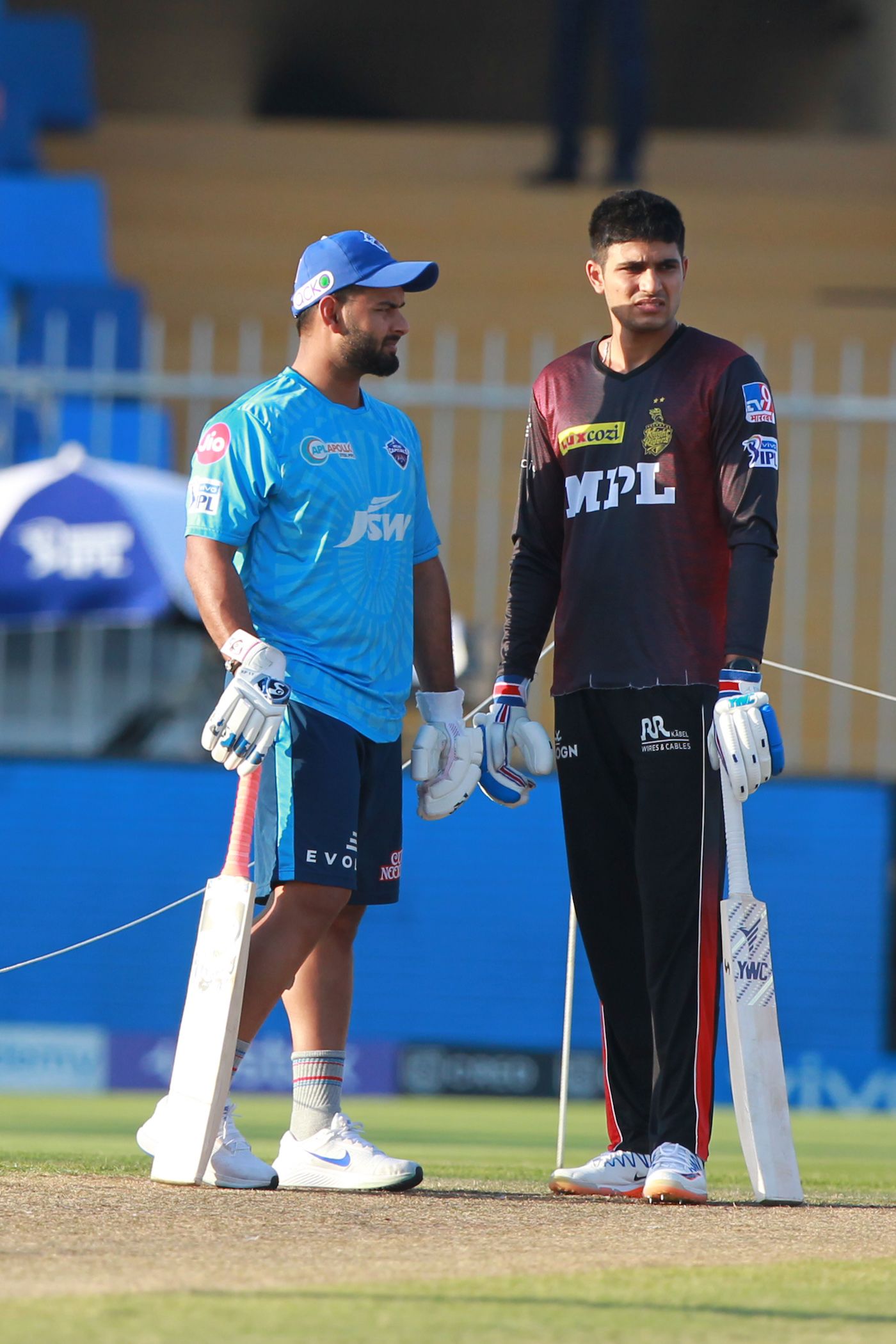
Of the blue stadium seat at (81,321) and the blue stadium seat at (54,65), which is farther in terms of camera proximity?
the blue stadium seat at (54,65)

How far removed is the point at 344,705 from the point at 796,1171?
1344 mm

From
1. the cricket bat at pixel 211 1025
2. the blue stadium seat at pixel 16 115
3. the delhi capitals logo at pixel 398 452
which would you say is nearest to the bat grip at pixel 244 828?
the cricket bat at pixel 211 1025

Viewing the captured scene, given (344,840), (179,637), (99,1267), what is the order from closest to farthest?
(99,1267), (344,840), (179,637)

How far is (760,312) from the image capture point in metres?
14.3

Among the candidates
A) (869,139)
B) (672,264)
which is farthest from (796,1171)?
(869,139)

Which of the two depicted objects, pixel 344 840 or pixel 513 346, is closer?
pixel 344 840

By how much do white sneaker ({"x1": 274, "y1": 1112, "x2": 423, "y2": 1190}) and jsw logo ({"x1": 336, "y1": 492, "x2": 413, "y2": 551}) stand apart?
1.22 meters

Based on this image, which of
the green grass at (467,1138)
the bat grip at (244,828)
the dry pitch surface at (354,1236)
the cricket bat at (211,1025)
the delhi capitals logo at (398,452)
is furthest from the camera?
the green grass at (467,1138)

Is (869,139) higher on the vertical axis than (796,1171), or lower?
higher

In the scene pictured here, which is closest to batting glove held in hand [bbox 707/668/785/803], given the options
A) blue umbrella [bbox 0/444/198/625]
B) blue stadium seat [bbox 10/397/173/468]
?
blue umbrella [bbox 0/444/198/625]

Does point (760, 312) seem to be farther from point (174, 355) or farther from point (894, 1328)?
point (894, 1328)

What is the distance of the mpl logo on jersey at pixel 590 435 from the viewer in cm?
453

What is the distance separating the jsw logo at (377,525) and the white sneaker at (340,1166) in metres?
1.22

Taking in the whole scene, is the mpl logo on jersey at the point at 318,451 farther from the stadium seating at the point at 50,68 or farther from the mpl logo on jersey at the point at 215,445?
the stadium seating at the point at 50,68
